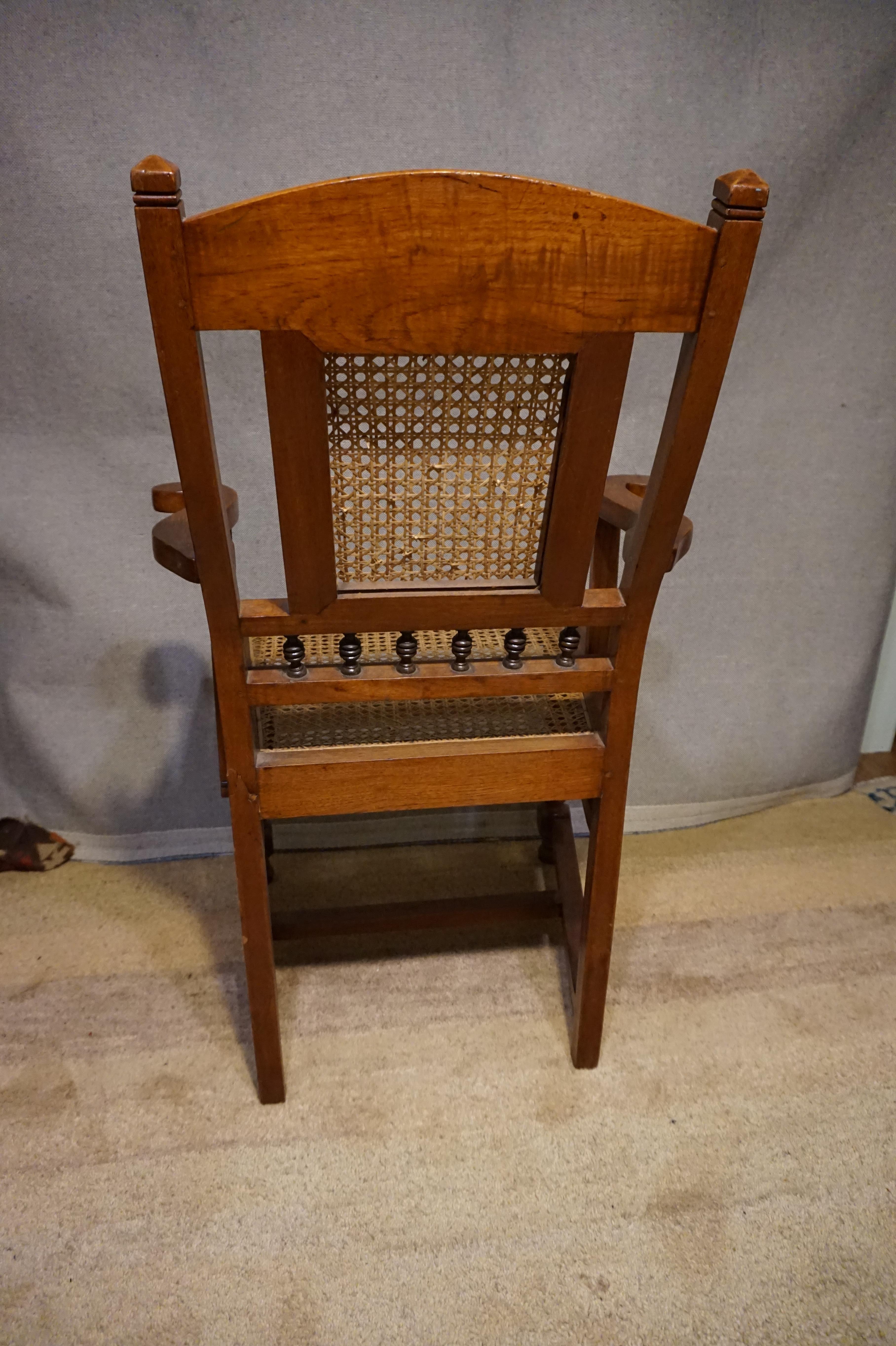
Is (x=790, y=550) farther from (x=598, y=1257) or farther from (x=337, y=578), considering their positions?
(x=598, y=1257)

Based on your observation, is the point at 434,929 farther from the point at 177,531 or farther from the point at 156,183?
the point at 156,183

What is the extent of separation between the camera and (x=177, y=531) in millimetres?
912

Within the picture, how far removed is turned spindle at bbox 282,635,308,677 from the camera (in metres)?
0.92

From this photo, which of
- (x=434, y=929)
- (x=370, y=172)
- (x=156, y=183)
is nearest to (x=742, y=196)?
(x=156, y=183)

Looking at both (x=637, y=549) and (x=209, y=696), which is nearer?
(x=637, y=549)

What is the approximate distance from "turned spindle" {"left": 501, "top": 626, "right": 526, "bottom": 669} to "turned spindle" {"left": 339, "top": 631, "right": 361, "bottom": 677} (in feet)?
0.53

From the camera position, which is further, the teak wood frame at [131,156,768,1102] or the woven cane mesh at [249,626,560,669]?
the woven cane mesh at [249,626,560,669]

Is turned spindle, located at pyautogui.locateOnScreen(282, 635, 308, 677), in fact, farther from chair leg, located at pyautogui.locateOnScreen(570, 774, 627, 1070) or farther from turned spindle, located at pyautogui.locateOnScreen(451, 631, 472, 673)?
chair leg, located at pyautogui.locateOnScreen(570, 774, 627, 1070)

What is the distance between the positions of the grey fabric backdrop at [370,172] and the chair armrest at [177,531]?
386 mm

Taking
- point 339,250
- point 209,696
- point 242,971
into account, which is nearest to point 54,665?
point 209,696

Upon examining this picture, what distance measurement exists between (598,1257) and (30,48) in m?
1.62

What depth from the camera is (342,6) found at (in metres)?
1.10

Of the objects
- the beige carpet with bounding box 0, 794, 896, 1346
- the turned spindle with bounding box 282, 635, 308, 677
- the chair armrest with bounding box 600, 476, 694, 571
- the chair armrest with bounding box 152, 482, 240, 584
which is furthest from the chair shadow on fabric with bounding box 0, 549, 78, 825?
the chair armrest with bounding box 600, 476, 694, 571

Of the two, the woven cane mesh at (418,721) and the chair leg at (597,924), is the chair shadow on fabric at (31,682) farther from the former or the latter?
the chair leg at (597,924)
